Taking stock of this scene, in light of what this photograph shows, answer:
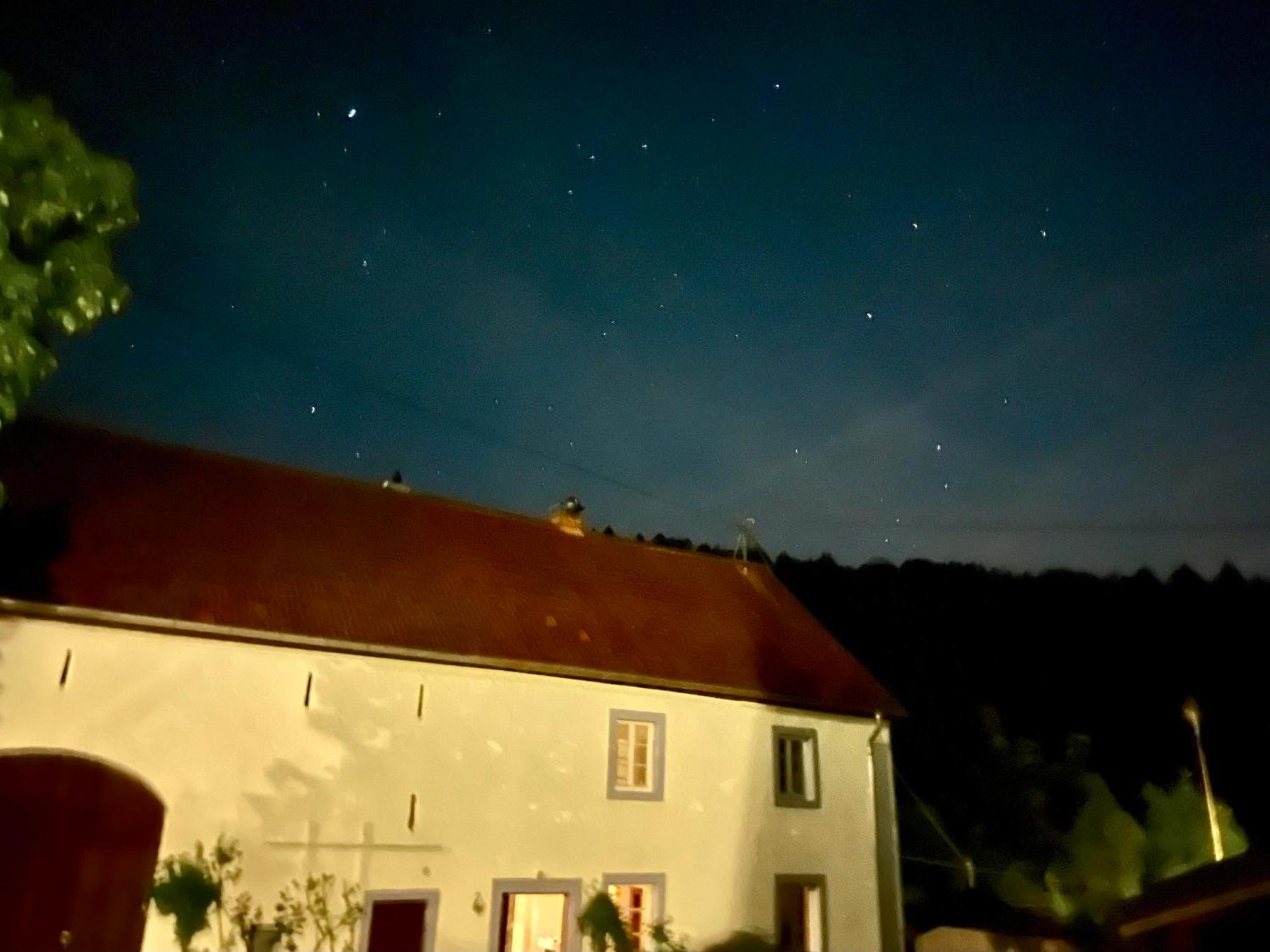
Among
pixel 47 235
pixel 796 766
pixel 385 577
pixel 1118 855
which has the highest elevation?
pixel 47 235

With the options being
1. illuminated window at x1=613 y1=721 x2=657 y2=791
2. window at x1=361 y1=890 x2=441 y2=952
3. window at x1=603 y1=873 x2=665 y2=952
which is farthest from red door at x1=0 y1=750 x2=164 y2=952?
illuminated window at x1=613 y1=721 x2=657 y2=791

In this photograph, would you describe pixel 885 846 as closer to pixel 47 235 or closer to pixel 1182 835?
pixel 1182 835

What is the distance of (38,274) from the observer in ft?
30.5

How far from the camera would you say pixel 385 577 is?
1533 cm

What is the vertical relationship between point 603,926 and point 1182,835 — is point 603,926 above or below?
below

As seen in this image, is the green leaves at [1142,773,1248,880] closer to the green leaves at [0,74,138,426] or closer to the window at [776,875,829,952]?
the window at [776,875,829,952]

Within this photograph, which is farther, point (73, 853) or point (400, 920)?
point (400, 920)

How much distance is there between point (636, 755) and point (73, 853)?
25.8ft

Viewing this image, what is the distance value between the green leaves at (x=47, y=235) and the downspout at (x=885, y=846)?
14448mm

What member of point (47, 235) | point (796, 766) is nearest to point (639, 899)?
point (796, 766)

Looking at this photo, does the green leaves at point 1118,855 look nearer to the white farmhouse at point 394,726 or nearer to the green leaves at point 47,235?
the white farmhouse at point 394,726

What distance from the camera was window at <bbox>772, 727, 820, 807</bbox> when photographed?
53.2ft

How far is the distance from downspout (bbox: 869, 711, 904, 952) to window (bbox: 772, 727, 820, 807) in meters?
1.44

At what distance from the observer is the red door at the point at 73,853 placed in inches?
425
